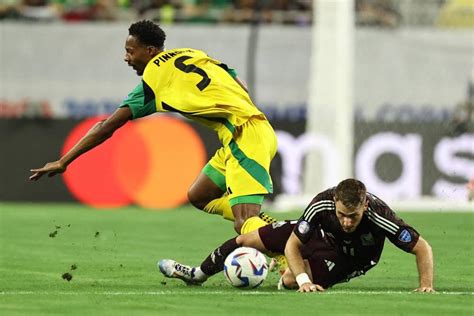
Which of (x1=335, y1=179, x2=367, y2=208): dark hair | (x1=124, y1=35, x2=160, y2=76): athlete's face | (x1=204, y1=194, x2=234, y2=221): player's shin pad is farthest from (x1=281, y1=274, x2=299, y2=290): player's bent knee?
(x1=124, y1=35, x2=160, y2=76): athlete's face

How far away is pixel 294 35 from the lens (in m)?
22.4

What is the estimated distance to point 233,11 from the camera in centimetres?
2319

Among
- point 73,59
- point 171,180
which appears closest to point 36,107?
point 73,59

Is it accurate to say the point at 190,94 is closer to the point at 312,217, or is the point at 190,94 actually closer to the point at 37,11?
the point at 312,217

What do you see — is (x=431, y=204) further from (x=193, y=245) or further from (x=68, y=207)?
(x=193, y=245)

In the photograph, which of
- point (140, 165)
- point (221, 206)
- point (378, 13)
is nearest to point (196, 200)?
point (221, 206)

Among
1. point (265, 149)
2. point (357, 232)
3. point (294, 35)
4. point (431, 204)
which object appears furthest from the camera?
point (294, 35)

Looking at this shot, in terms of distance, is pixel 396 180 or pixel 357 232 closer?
pixel 357 232

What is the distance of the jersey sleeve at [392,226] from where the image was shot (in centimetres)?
927

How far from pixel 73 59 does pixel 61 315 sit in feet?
47.0

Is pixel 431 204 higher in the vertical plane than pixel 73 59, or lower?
lower

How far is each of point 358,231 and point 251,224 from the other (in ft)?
3.79

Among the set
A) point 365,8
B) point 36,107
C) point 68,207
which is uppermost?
point 365,8

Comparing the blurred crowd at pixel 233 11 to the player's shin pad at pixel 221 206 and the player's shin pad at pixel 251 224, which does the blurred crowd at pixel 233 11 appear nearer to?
the player's shin pad at pixel 221 206
